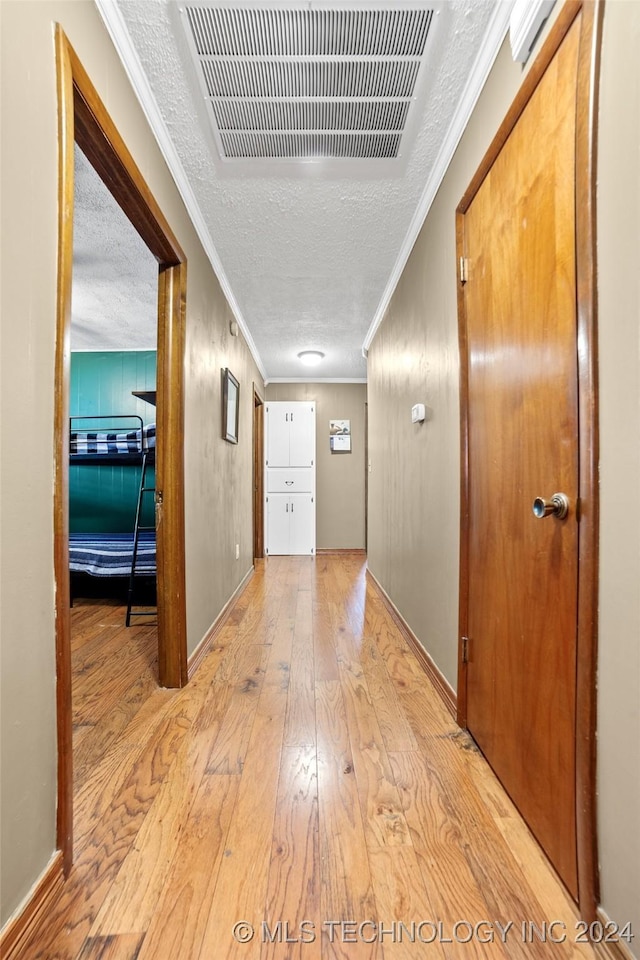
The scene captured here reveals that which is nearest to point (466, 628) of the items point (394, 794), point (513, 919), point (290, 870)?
point (394, 794)

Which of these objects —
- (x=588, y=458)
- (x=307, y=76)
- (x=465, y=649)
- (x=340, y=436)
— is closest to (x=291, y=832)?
(x=465, y=649)

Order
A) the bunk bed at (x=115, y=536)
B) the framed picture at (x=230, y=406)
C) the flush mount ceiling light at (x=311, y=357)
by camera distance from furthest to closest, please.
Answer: the flush mount ceiling light at (x=311, y=357), the bunk bed at (x=115, y=536), the framed picture at (x=230, y=406)

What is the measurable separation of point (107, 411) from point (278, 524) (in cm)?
238

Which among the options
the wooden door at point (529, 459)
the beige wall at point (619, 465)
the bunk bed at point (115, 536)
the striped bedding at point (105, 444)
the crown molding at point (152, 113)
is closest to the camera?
the beige wall at point (619, 465)

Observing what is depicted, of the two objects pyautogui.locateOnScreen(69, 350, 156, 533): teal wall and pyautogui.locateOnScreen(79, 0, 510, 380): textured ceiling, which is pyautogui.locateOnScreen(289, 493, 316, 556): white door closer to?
pyautogui.locateOnScreen(69, 350, 156, 533): teal wall

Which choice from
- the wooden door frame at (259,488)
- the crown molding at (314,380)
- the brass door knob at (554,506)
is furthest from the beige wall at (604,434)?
the crown molding at (314,380)

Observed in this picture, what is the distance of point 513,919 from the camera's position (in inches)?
34.7

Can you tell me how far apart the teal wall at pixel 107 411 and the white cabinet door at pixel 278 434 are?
4.78ft

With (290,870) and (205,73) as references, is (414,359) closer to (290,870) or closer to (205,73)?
(205,73)

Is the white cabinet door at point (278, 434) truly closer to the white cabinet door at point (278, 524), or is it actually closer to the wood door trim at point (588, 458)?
the white cabinet door at point (278, 524)

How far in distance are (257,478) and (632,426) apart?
4.77 metres

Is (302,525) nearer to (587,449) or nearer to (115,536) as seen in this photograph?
(115,536)

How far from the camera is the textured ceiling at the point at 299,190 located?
1327 millimetres

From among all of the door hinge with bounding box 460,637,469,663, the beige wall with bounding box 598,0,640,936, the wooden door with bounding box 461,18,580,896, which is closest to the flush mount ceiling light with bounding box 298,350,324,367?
the wooden door with bounding box 461,18,580,896
